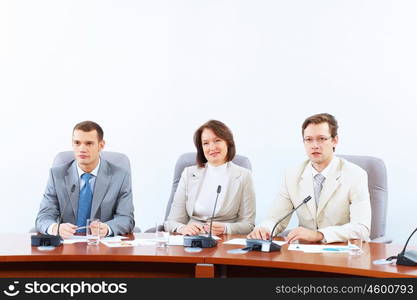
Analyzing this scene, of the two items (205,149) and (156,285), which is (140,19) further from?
(156,285)

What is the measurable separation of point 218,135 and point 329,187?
30.8 inches

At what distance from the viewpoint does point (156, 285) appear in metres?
2.49

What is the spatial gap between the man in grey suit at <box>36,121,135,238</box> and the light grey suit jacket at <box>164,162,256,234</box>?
1.17 feet

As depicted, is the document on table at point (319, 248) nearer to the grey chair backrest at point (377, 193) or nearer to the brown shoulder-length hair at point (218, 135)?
the grey chair backrest at point (377, 193)

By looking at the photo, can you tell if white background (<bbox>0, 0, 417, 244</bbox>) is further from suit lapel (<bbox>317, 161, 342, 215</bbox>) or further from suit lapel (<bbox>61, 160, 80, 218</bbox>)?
suit lapel (<bbox>61, 160, 80, 218</bbox>)

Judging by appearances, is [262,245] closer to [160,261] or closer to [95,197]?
[160,261]

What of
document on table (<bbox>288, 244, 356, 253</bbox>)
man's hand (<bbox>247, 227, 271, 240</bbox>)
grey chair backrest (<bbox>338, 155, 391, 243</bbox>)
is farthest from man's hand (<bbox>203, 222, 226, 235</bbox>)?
grey chair backrest (<bbox>338, 155, 391, 243</bbox>)

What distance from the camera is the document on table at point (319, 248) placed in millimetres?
2968

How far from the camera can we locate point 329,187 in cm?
356

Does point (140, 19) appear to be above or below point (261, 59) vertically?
above

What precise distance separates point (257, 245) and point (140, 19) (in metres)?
2.62

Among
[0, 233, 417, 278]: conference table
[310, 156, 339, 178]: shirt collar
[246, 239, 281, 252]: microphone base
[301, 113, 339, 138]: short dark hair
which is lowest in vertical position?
[0, 233, 417, 278]: conference table

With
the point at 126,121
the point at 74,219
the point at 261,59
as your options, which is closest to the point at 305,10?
the point at 261,59

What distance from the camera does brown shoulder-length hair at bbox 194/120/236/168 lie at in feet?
13.1
